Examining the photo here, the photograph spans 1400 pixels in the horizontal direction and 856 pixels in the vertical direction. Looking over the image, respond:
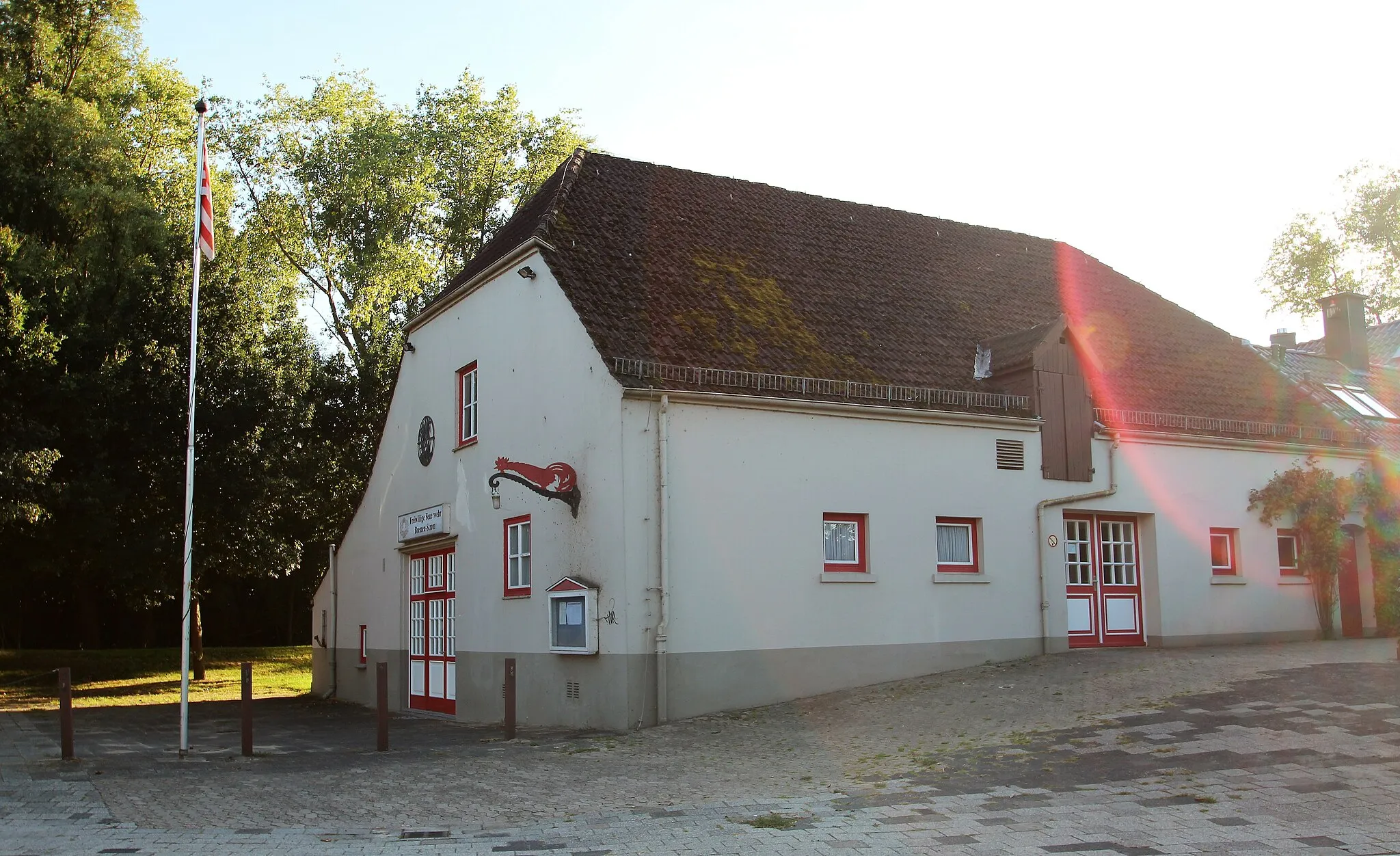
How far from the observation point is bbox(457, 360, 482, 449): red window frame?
18.7 meters

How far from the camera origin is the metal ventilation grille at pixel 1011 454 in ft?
56.6

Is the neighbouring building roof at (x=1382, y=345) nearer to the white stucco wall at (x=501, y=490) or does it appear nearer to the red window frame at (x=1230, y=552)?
the red window frame at (x=1230, y=552)

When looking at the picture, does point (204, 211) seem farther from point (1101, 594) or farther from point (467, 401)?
point (1101, 594)

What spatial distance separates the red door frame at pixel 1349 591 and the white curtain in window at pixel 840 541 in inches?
397

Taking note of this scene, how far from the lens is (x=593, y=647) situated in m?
14.3

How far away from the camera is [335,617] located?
78.7ft

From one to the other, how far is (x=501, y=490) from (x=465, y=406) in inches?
102

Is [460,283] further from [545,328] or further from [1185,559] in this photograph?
[1185,559]

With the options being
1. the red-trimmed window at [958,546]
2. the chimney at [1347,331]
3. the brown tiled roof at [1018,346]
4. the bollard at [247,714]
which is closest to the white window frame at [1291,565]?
the brown tiled roof at [1018,346]

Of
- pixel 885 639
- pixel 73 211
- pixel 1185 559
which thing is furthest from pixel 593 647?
pixel 73 211

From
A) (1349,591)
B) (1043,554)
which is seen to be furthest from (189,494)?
(1349,591)

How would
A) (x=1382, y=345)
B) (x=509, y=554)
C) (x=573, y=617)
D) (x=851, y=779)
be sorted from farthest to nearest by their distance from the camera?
(x=1382, y=345) < (x=509, y=554) < (x=573, y=617) < (x=851, y=779)

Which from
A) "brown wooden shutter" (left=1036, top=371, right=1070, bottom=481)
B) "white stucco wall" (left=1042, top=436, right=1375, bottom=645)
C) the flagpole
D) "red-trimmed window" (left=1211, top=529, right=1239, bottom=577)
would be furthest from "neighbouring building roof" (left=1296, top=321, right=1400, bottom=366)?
the flagpole

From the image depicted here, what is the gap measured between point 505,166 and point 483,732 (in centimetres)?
2400
